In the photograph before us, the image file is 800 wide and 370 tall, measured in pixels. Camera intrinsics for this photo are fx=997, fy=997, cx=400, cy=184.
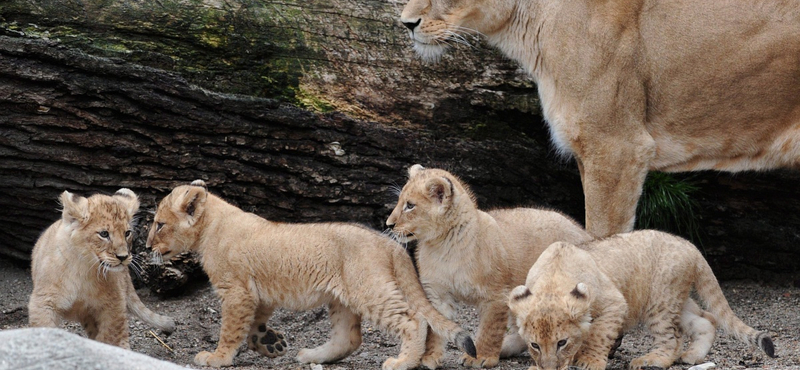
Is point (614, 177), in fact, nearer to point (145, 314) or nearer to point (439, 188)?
point (439, 188)

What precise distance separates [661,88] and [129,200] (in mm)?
4127

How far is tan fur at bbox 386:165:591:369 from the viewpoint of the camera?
22.1 ft

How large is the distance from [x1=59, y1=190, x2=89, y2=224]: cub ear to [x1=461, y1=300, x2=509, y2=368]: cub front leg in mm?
2834

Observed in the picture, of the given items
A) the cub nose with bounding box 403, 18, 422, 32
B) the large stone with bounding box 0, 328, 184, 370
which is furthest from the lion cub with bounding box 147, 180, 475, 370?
the large stone with bounding box 0, 328, 184, 370

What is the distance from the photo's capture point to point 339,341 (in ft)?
23.4

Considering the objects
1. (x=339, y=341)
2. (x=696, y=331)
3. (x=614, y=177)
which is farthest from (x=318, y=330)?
(x=696, y=331)

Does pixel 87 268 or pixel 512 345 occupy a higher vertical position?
pixel 87 268

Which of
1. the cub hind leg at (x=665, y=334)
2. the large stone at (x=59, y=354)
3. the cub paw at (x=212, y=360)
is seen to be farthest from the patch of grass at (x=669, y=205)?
the large stone at (x=59, y=354)

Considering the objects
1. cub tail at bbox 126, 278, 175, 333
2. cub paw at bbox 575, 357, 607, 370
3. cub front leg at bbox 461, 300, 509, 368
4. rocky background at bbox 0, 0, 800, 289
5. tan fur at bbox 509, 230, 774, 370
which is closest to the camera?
tan fur at bbox 509, 230, 774, 370

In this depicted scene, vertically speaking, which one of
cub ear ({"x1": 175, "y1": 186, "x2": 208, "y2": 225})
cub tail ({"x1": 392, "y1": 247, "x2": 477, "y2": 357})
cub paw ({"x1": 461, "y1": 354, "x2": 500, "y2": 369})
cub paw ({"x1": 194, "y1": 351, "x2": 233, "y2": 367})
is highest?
cub ear ({"x1": 175, "y1": 186, "x2": 208, "y2": 225})

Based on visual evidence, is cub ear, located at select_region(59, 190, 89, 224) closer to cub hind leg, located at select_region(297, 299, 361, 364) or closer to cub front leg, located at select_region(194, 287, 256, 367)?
cub front leg, located at select_region(194, 287, 256, 367)

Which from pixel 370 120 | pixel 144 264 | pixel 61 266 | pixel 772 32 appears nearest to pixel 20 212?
pixel 144 264

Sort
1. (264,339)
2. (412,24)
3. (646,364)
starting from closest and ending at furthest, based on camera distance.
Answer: (646,364) → (264,339) → (412,24)

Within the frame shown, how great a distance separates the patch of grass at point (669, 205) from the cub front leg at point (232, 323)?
163 inches
